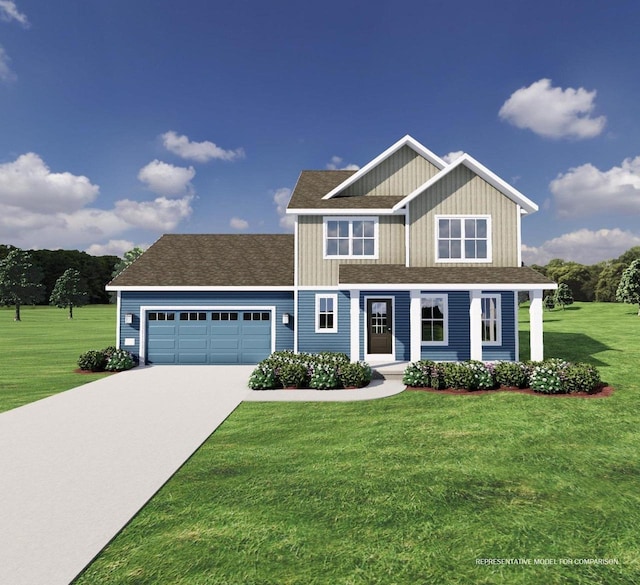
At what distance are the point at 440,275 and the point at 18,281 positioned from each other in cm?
6266

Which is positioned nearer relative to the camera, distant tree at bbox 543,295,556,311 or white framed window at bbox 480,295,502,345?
white framed window at bbox 480,295,502,345

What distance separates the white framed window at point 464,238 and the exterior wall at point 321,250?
1752 millimetres

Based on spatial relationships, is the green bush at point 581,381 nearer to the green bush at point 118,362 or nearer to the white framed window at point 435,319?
the white framed window at point 435,319

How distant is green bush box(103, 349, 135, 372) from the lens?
52.6 feet

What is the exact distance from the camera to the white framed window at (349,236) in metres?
16.9

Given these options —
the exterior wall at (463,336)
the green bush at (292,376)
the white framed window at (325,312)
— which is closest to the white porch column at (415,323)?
the exterior wall at (463,336)

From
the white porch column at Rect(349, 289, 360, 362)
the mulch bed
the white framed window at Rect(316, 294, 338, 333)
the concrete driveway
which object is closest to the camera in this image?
the concrete driveway

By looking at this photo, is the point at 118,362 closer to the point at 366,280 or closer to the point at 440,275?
the point at 366,280

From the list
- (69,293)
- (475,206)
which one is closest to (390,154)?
(475,206)

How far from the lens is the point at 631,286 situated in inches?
1571

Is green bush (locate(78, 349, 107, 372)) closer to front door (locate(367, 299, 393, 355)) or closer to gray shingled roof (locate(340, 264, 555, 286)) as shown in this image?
gray shingled roof (locate(340, 264, 555, 286))

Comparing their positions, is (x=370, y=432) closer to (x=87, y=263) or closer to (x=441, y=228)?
(x=441, y=228)

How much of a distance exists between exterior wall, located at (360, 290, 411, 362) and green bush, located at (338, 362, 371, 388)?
3519mm

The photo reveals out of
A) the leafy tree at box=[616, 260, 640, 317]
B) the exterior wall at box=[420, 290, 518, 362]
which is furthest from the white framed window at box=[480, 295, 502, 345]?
the leafy tree at box=[616, 260, 640, 317]
